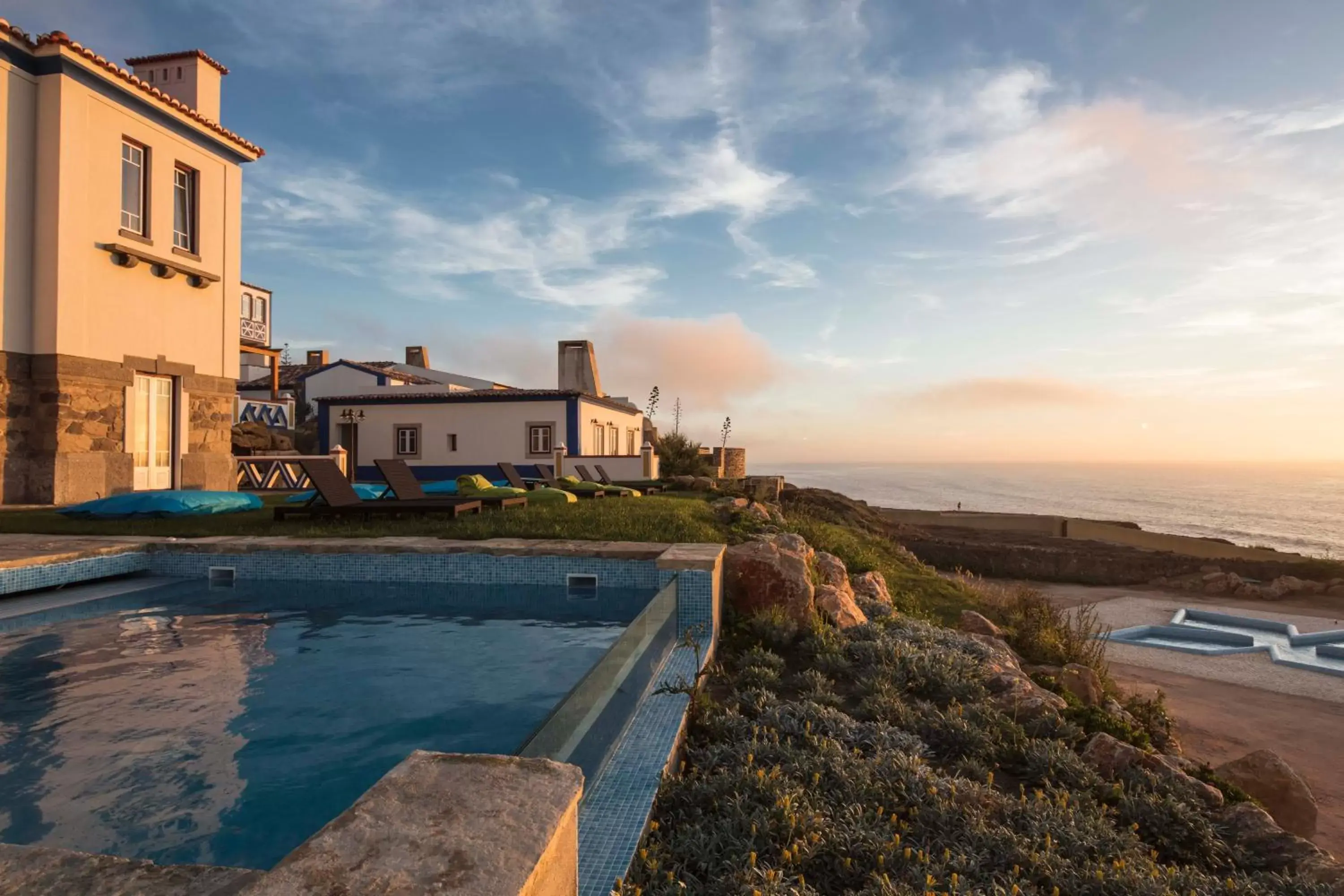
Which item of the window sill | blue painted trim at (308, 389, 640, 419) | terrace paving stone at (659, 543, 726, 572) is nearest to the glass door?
the window sill

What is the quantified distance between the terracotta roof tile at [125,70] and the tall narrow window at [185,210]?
1135 millimetres

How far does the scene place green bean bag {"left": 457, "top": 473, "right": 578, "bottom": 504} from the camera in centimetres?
1338

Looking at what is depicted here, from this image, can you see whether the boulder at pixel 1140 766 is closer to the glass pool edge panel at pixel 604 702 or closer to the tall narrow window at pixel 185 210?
the glass pool edge panel at pixel 604 702

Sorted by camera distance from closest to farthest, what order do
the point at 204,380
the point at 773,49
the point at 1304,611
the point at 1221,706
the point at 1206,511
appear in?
the point at 1221,706 < the point at 773,49 < the point at 204,380 < the point at 1304,611 < the point at 1206,511

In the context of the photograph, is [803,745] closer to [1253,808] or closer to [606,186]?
[1253,808]

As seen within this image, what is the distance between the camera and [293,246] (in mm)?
22688

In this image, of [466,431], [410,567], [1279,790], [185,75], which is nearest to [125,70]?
[185,75]

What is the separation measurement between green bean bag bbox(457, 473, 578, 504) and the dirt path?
30.8ft

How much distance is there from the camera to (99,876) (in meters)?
1.76

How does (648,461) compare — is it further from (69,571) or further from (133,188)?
(69,571)

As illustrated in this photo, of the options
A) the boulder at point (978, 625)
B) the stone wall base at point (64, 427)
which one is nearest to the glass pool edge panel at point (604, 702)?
the boulder at point (978, 625)

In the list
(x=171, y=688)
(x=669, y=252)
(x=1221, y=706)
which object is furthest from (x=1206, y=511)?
(x=171, y=688)

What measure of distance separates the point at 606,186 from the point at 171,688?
15.4 meters

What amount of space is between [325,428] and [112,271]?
45.0 feet
